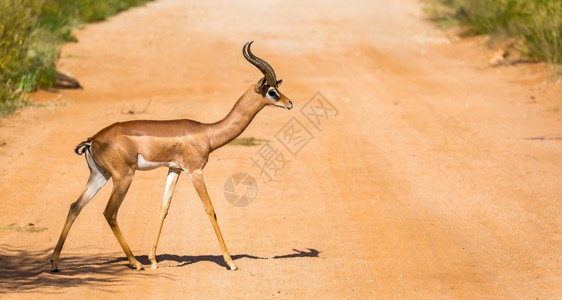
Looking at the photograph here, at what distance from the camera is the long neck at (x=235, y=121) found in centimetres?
941

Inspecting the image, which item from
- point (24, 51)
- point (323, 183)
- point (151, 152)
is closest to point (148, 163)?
A: point (151, 152)

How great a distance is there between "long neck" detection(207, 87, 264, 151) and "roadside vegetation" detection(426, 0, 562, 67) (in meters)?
12.3

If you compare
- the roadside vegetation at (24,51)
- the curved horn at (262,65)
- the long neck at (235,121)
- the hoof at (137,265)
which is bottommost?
the roadside vegetation at (24,51)

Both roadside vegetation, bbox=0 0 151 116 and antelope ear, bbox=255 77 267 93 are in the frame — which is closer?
antelope ear, bbox=255 77 267 93

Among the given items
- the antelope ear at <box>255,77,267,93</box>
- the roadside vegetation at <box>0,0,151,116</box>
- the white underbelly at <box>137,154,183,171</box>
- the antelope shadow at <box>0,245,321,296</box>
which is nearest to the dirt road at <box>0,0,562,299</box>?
the antelope shadow at <box>0,245,321,296</box>

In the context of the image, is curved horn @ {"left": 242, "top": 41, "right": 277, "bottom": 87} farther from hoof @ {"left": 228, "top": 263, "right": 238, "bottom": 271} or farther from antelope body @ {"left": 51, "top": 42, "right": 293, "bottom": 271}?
hoof @ {"left": 228, "top": 263, "right": 238, "bottom": 271}

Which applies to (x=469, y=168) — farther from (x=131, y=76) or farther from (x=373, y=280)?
(x=131, y=76)

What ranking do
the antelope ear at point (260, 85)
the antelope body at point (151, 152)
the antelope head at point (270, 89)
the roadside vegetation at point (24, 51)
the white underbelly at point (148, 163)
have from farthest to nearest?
the roadside vegetation at point (24, 51) < the antelope ear at point (260, 85) < the antelope head at point (270, 89) < the white underbelly at point (148, 163) < the antelope body at point (151, 152)

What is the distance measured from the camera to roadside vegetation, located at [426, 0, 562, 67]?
20672 millimetres

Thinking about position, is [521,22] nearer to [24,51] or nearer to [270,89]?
[24,51]

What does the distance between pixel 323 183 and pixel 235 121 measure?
3.77 m

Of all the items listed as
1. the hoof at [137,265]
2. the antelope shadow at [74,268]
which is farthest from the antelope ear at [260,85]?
the hoof at [137,265]

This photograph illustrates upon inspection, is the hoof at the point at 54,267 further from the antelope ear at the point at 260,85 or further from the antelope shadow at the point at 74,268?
the antelope ear at the point at 260,85

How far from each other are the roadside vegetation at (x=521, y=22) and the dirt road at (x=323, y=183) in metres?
0.67
